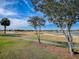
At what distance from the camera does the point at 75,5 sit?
2245 centimetres

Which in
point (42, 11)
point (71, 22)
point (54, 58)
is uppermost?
point (42, 11)

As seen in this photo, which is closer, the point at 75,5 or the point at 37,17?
the point at 75,5

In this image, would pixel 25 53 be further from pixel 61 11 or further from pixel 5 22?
pixel 5 22

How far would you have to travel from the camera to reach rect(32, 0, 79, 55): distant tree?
2289 cm

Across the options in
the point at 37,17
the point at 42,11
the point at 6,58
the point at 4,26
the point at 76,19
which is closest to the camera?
the point at 6,58

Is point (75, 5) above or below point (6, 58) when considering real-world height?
above

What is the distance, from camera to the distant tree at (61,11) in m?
22.9

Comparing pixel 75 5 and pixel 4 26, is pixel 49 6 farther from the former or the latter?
pixel 4 26

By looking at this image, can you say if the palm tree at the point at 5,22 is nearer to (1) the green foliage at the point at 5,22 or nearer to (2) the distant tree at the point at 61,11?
(1) the green foliage at the point at 5,22

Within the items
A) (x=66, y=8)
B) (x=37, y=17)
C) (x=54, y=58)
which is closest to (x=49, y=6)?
(x=66, y=8)

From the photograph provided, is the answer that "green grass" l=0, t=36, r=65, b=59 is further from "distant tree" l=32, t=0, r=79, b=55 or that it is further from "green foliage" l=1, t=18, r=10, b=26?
"green foliage" l=1, t=18, r=10, b=26

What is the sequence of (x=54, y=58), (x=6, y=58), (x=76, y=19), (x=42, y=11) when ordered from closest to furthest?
(x=6, y=58)
(x=54, y=58)
(x=76, y=19)
(x=42, y=11)

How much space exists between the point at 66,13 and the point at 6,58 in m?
9.56

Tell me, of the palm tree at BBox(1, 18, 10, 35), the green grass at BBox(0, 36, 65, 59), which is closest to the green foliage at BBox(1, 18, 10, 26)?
the palm tree at BBox(1, 18, 10, 35)
